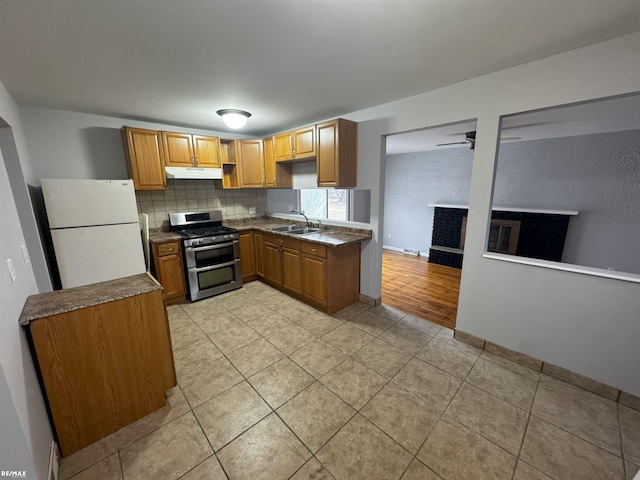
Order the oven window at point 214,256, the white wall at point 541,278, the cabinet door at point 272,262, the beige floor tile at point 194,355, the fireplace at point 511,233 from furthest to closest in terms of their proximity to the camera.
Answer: the fireplace at point 511,233, the cabinet door at point 272,262, the oven window at point 214,256, the beige floor tile at point 194,355, the white wall at point 541,278

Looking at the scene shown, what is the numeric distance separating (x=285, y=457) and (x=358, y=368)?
0.90m

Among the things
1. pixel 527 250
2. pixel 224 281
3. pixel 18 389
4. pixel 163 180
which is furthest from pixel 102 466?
pixel 527 250

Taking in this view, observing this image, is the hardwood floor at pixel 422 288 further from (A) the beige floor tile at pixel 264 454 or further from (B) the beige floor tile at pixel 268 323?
(A) the beige floor tile at pixel 264 454

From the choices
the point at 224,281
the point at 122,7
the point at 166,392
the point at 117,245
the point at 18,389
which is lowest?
the point at 166,392

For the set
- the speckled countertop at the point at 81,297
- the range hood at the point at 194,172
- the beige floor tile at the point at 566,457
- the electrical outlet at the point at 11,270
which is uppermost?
the range hood at the point at 194,172

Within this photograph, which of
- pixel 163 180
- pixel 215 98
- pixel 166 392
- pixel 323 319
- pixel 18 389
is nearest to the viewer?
pixel 18 389

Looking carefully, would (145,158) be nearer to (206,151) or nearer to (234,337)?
(206,151)

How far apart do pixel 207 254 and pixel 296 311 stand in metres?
1.48

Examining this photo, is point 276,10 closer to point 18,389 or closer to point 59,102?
point 18,389

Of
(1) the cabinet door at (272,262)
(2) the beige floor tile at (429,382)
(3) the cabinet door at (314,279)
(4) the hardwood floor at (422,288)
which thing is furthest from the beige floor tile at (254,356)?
(4) the hardwood floor at (422,288)

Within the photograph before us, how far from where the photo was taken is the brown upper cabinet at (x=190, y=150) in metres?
3.30

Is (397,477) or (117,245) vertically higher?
(117,245)

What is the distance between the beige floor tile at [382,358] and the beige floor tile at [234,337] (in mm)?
1094

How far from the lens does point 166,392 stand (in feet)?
6.41
